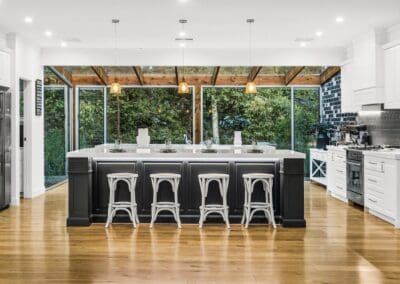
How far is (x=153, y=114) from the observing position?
38.2 feet

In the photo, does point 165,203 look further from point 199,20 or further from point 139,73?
point 139,73

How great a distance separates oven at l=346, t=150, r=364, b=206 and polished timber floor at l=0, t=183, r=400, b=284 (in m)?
0.58

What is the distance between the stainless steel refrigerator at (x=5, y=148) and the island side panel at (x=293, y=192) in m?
4.41

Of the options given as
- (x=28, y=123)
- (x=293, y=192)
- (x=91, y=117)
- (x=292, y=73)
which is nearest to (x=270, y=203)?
(x=293, y=192)

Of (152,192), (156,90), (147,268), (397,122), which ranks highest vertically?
(156,90)

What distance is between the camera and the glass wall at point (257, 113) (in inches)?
454

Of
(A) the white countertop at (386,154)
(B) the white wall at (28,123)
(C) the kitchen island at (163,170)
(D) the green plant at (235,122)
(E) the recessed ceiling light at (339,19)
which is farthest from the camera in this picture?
(B) the white wall at (28,123)

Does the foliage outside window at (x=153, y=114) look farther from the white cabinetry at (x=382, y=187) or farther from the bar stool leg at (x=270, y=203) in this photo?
the bar stool leg at (x=270, y=203)

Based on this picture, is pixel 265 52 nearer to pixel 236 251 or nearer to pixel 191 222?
pixel 191 222

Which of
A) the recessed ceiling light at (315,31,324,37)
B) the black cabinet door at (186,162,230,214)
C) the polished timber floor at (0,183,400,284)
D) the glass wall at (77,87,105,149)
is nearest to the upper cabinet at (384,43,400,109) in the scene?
the recessed ceiling light at (315,31,324,37)

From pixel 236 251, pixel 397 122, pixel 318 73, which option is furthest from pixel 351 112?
pixel 236 251

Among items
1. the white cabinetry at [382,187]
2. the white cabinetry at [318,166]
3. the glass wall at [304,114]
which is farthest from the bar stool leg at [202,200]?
the glass wall at [304,114]

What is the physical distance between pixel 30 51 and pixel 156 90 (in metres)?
3.43

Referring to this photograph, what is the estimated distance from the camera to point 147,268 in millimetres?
4379
